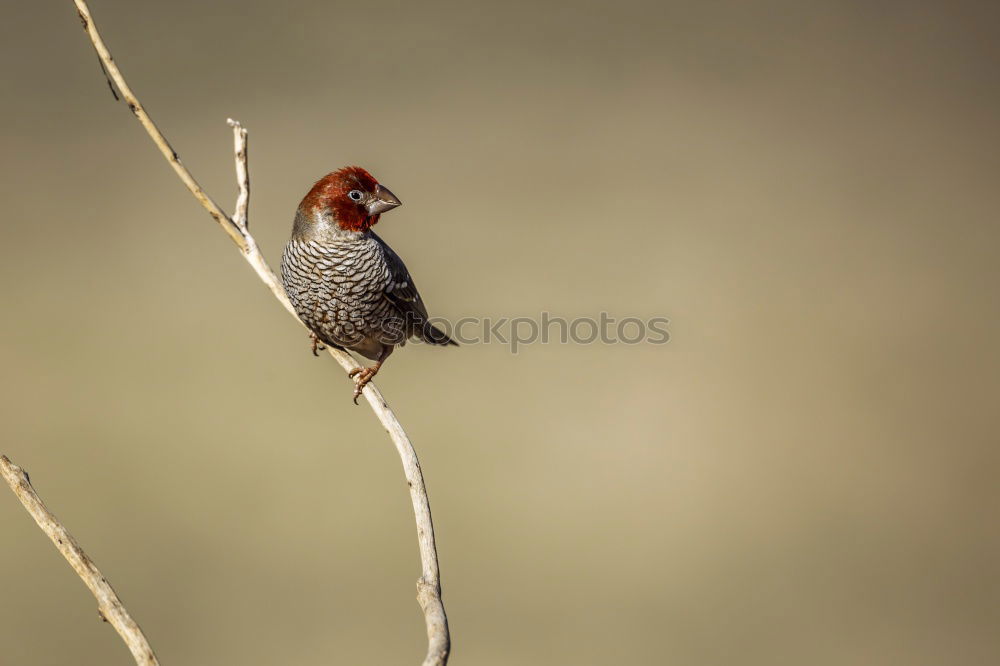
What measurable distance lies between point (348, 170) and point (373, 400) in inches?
36.4

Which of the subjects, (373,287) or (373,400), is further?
(373,287)

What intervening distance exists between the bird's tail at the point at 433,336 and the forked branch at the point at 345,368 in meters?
0.44

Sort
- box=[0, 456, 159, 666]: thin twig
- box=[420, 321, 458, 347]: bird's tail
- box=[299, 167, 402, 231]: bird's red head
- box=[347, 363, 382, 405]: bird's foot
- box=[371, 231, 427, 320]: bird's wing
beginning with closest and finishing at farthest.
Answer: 1. box=[0, 456, 159, 666]: thin twig
2. box=[299, 167, 402, 231]: bird's red head
3. box=[347, 363, 382, 405]: bird's foot
4. box=[371, 231, 427, 320]: bird's wing
5. box=[420, 321, 458, 347]: bird's tail

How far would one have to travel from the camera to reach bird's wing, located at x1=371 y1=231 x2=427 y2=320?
2943 millimetres

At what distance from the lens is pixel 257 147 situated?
6961 mm

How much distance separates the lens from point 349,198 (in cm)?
274

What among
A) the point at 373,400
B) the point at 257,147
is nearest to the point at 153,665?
the point at 373,400

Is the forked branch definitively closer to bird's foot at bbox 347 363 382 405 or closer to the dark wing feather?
bird's foot at bbox 347 363 382 405

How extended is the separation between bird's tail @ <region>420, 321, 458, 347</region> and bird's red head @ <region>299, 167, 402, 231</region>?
0.61 metres

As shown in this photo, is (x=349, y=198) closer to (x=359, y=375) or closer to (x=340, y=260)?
(x=340, y=260)

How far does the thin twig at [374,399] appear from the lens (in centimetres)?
140

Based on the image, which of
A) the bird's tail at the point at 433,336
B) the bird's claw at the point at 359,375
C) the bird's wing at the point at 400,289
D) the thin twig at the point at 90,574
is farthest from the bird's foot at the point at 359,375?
the thin twig at the point at 90,574

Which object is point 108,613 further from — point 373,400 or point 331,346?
point 331,346

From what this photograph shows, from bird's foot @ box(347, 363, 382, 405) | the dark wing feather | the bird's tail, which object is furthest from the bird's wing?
bird's foot @ box(347, 363, 382, 405)
